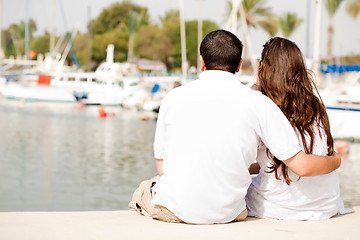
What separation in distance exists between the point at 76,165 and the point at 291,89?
42.5ft

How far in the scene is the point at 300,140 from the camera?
3477 millimetres

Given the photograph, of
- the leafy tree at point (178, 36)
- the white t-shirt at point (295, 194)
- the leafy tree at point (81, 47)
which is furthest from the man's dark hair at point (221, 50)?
the leafy tree at point (81, 47)

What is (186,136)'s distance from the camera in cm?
328

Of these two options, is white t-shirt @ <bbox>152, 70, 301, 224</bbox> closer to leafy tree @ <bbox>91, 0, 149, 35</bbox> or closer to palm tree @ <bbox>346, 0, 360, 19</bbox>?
palm tree @ <bbox>346, 0, 360, 19</bbox>

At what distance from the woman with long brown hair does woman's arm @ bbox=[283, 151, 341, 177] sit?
11 centimetres

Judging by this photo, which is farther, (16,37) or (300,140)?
(16,37)

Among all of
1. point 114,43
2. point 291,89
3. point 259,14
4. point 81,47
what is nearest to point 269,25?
point 259,14

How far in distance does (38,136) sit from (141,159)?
24.9ft

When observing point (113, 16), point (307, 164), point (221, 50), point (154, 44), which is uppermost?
point (113, 16)

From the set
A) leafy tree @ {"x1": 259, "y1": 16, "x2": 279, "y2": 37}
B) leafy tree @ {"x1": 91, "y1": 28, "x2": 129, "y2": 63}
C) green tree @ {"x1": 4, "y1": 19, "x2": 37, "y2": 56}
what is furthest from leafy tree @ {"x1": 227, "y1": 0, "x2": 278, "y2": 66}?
green tree @ {"x1": 4, "y1": 19, "x2": 37, "y2": 56}

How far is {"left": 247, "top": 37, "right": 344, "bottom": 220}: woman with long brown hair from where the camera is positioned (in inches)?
137

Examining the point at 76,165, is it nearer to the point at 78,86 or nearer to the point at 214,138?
the point at 214,138

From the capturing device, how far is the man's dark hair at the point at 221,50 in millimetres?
3256

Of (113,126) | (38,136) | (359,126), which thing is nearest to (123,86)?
(113,126)
